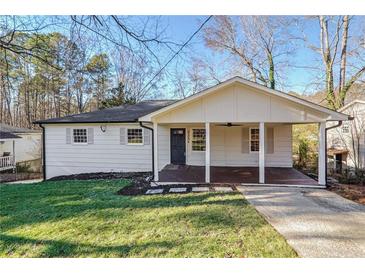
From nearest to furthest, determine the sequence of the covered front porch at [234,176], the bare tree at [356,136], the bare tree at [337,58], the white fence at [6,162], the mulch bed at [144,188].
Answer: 1. the mulch bed at [144,188]
2. the covered front porch at [234,176]
3. the bare tree at [356,136]
4. the bare tree at [337,58]
5. the white fence at [6,162]

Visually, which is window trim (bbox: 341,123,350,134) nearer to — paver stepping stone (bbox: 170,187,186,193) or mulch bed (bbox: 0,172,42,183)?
paver stepping stone (bbox: 170,187,186,193)

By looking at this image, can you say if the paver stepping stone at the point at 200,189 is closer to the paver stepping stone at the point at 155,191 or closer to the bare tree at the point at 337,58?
the paver stepping stone at the point at 155,191

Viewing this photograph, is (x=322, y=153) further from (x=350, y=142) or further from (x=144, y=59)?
(x=350, y=142)

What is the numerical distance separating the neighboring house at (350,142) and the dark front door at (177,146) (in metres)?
9.77

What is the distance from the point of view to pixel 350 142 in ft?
47.4

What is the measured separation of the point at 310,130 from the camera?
1497 cm

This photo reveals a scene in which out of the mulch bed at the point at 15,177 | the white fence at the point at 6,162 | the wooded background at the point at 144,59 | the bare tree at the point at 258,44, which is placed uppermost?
the bare tree at the point at 258,44

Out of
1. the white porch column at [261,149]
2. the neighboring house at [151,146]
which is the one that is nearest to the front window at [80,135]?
the neighboring house at [151,146]

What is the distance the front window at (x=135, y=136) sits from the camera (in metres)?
9.80

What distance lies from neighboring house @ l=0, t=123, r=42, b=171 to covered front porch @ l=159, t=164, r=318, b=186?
40.3 ft

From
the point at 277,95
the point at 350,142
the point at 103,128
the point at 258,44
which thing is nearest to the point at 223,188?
the point at 277,95

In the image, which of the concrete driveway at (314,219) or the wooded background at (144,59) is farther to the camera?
the wooded background at (144,59)

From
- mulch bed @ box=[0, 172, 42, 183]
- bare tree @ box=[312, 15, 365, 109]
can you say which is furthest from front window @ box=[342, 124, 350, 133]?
mulch bed @ box=[0, 172, 42, 183]
